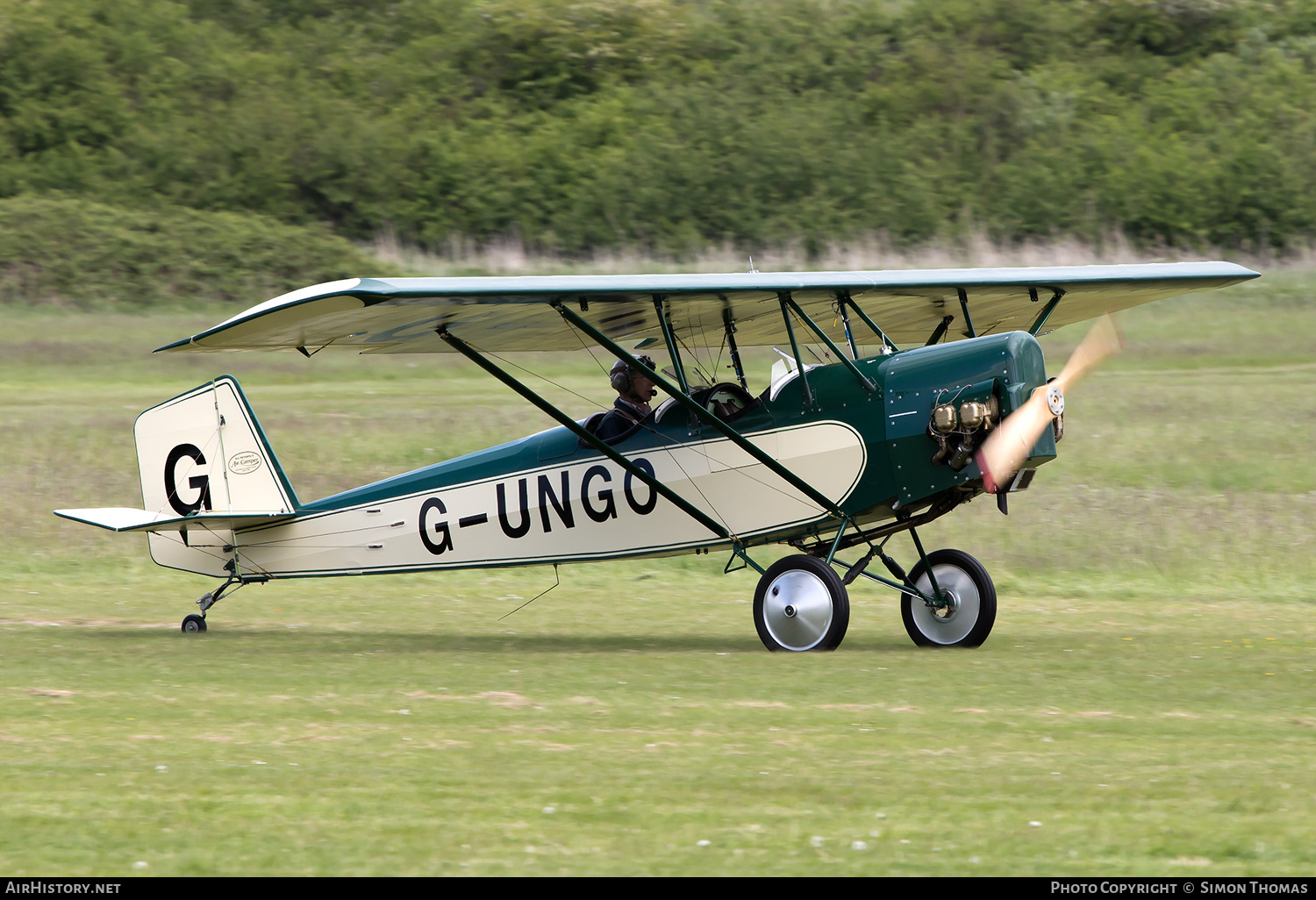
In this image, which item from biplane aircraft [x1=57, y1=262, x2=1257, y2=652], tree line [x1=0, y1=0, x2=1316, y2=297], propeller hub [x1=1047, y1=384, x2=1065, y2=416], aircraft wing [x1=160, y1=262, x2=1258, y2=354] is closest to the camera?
aircraft wing [x1=160, y1=262, x2=1258, y2=354]

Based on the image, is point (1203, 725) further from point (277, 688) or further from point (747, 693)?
point (277, 688)

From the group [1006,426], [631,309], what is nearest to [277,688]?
[631,309]

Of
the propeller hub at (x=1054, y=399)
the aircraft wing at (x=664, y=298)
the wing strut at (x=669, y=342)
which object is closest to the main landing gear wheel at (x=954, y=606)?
the propeller hub at (x=1054, y=399)

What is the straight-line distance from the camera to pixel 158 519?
12.8 m

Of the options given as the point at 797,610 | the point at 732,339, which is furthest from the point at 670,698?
the point at 732,339

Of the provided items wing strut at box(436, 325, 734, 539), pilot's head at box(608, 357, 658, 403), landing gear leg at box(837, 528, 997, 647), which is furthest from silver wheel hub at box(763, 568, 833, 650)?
pilot's head at box(608, 357, 658, 403)

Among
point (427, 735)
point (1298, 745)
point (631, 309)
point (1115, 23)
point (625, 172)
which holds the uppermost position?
point (1115, 23)

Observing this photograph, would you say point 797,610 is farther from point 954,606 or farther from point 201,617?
point 201,617

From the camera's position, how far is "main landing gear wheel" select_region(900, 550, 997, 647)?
11781mm

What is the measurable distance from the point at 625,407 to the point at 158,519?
4165 millimetres

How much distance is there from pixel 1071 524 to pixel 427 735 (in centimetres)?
1150

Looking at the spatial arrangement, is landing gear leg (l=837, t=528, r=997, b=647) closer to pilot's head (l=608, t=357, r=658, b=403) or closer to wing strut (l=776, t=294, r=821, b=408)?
wing strut (l=776, t=294, r=821, b=408)

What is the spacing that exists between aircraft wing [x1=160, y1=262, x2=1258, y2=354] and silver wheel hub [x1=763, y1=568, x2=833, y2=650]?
219cm

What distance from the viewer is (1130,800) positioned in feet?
21.1
